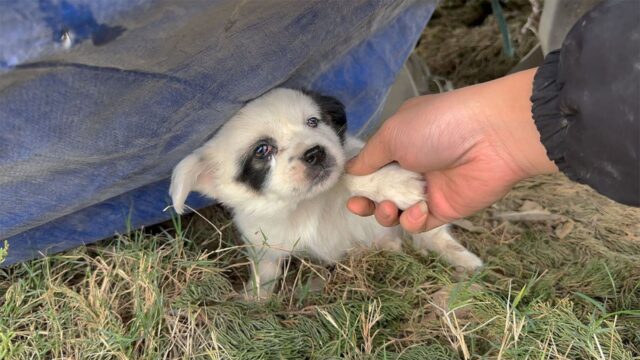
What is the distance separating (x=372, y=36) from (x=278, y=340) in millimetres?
1700

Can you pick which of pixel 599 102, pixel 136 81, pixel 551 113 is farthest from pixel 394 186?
pixel 136 81

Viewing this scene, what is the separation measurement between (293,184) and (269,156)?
0.18 metres

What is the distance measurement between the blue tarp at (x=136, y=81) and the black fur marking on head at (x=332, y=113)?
6.7 inches

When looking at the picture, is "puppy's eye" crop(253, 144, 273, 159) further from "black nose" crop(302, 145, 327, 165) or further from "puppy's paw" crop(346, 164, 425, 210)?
"puppy's paw" crop(346, 164, 425, 210)

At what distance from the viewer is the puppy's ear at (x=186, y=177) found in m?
2.62

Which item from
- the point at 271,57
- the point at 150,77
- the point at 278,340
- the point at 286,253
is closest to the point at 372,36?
the point at 271,57

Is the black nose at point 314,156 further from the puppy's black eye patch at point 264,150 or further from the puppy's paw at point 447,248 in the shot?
the puppy's paw at point 447,248

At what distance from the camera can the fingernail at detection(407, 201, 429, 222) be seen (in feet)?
8.53

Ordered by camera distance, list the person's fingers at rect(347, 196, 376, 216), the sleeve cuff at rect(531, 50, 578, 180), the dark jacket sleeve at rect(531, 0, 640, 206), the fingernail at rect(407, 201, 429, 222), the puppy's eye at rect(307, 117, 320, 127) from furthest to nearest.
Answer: the puppy's eye at rect(307, 117, 320, 127) → the person's fingers at rect(347, 196, 376, 216) → the fingernail at rect(407, 201, 429, 222) → the sleeve cuff at rect(531, 50, 578, 180) → the dark jacket sleeve at rect(531, 0, 640, 206)

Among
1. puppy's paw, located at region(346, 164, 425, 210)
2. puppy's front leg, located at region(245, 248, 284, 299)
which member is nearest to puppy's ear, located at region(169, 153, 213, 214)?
puppy's front leg, located at region(245, 248, 284, 299)

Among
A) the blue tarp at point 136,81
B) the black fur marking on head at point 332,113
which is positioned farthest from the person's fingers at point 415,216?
the blue tarp at point 136,81

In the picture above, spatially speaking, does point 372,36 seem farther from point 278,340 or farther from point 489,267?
point 278,340

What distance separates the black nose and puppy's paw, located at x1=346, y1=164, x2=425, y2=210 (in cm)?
23

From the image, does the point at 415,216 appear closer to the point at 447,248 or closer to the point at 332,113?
the point at 447,248
